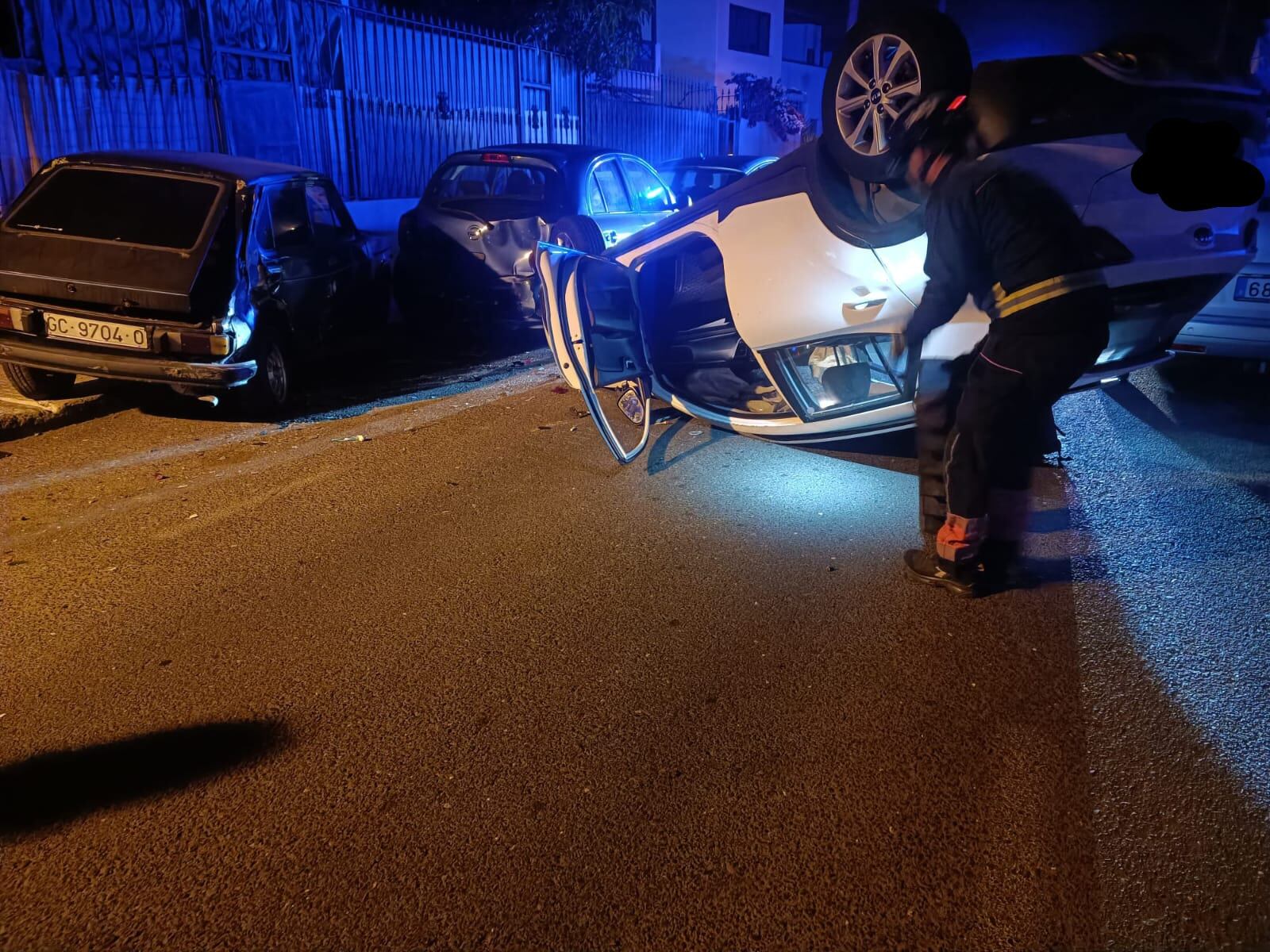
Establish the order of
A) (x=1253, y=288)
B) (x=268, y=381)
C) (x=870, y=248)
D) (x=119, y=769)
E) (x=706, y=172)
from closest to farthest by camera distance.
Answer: (x=119, y=769) < (x=870, y=248) < (x=1253, y=288) < (x=268, y=381) < (x=706, y=172)

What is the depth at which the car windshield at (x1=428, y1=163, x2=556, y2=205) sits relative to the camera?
8539 millimetres

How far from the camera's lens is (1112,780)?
262 centimetres

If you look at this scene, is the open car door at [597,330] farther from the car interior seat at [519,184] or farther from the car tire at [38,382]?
the car interior seat at [519,184]

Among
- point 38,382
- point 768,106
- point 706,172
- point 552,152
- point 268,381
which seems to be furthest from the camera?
point 768,106

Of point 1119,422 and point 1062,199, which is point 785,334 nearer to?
point 1062,199

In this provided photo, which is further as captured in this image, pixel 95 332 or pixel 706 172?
pixel 706 172

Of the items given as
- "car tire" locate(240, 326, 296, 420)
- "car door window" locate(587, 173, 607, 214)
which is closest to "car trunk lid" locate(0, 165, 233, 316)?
"car tire" locate(240, 326, 296, 420)

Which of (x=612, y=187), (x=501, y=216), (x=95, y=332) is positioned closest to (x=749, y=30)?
(x=612, y=187)

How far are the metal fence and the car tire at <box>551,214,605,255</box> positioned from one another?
19.3 ft

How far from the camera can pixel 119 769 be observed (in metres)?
2.64

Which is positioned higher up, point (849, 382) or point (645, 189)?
point (645, 189)

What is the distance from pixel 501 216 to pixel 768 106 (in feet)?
59.7

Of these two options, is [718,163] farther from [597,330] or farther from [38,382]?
[38,382]

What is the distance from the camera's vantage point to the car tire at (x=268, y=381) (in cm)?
605
